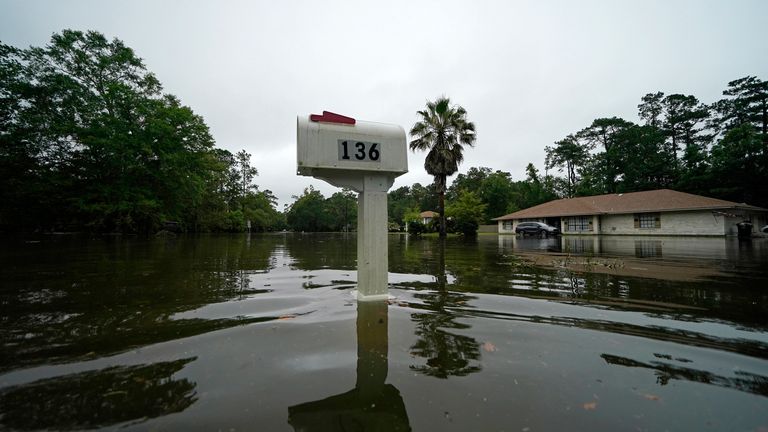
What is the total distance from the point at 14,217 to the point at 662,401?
1308 inches

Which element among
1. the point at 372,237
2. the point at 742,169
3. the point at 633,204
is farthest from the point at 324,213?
the point at 372,237

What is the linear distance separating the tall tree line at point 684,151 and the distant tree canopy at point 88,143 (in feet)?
148

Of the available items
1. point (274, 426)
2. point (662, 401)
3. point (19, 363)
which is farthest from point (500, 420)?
point (19, 363)

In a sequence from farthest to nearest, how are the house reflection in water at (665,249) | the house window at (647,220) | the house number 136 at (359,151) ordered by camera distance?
1. the house window at (647,220)
2. the house reflection in water at (665,249)
3. the house number 136 at (359,151)

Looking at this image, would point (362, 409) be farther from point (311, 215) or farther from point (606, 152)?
point (311, 215)

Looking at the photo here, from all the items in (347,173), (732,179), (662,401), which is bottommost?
(662,401)

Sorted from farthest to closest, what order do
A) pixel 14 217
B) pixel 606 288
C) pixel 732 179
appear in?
1. pixel 732 179
2. pixel 14 217
3. pixel 606 288

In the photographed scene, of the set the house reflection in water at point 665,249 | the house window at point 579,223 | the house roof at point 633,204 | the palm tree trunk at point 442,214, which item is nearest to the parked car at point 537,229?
the house window at point 579,223

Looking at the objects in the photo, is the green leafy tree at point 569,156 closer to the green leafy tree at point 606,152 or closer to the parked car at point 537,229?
the green leafy tree at point 606,152

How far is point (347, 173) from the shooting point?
349cm

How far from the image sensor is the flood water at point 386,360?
61.0 inches

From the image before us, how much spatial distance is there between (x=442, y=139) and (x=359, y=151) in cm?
2514

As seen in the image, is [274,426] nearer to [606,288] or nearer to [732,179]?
[606,288]

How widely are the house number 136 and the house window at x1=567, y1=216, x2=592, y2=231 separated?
34585mm
